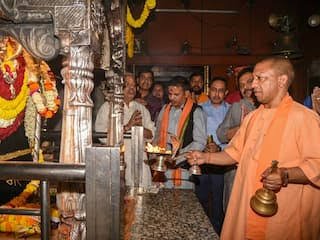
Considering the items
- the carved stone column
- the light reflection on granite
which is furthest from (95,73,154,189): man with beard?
the carved stone column

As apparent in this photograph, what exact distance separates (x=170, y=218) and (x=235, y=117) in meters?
1.75

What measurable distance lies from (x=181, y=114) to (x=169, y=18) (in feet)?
15.8

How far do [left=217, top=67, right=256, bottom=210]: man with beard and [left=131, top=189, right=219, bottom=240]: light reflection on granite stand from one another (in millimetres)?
796

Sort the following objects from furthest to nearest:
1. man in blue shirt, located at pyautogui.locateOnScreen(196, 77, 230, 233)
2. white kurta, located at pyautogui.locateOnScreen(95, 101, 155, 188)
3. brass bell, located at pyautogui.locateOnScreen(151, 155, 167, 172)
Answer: man in blue shirt, located at pyautogui.locateOnScreen(196, 77, 230, 233)
white kurta, located at pyautogui.locateOnScreen(95, 101, 155, 188)
brass bell, located at pyautogui.locateOnScreen(151, 155, 167, 172)

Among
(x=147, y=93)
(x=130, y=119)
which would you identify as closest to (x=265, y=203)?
(x=130, y=119)

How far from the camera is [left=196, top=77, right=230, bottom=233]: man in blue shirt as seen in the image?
4.29 metres

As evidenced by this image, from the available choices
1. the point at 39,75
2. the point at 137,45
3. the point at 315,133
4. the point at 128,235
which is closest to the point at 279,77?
the point at 315,133

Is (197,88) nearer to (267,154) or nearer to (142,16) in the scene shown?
(142,16)

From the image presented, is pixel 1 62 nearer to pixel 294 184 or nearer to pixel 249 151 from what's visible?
pixel 249 151

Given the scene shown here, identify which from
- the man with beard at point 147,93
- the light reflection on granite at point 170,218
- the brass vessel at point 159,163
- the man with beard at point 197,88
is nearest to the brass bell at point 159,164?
the brass vessel at point 159,163

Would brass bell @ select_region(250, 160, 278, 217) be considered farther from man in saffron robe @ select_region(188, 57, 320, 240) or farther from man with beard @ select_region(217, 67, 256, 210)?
man with beard @ select_region(217, 67, 256, 210)

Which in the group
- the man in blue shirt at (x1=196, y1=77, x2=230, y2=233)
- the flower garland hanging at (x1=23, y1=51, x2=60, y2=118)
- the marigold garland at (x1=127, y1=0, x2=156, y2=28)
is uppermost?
the marigold garland at (x1=127, y1=0, x2=156, y2=28)

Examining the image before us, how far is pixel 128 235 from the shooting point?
7.55 ft

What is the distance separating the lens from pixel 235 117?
3.97m
